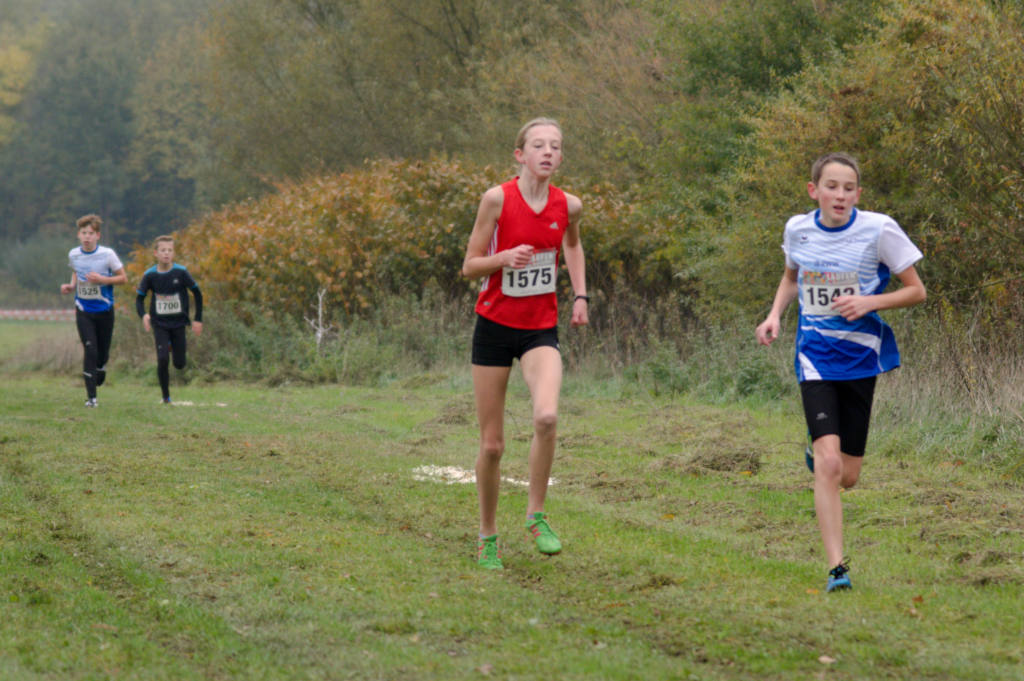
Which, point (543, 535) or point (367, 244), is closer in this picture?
point (543, 535)

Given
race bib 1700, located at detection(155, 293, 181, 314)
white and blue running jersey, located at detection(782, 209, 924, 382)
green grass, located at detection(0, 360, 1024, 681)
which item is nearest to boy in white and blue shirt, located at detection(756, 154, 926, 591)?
white and blue running jersey, located at detection(782, 209, 924, 382)

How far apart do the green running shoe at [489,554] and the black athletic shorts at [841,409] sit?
1838 mm

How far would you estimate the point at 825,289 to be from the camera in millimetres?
6141

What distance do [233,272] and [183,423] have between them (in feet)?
39.0

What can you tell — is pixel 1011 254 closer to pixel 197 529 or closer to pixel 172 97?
pixel 197 529

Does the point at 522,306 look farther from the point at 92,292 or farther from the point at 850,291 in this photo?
the point at 92,292

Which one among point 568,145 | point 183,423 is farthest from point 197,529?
point 568,145

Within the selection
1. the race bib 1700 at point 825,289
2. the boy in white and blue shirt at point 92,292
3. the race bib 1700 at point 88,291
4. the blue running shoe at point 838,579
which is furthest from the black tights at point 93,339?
the blue running shoe at point 838,579

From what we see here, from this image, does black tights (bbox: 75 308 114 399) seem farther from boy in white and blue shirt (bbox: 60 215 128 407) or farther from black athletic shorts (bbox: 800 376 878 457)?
black athletic shorts (bbox: 800 376 878 457)

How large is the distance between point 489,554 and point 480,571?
19 cm

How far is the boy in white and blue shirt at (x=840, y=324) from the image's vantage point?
19.9 feet

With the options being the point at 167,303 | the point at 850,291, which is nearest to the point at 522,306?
the point at 850,291

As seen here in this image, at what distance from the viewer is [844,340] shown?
610cm

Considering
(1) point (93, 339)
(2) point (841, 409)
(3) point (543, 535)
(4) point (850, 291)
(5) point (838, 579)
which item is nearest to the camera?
(5) point (838, 579)
